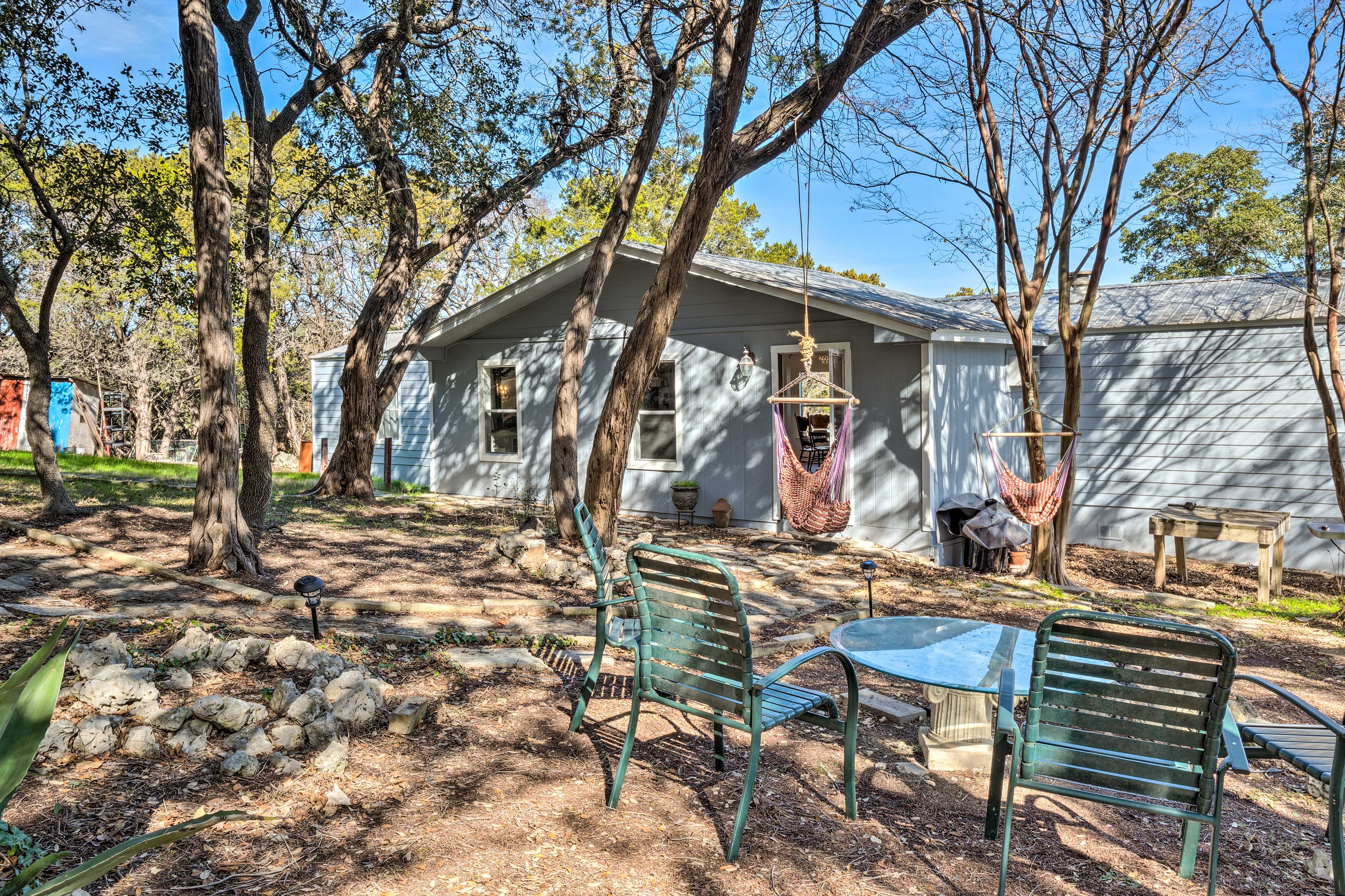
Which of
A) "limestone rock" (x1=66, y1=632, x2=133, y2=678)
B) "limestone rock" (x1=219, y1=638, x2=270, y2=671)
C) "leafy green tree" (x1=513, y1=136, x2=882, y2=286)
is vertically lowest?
"limestone rock" (x1=219, y1=638, x2=270, y2=671)

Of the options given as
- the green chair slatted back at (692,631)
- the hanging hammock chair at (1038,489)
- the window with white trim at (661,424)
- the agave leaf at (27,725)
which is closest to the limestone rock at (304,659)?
the green chair slatted back at (692,631)

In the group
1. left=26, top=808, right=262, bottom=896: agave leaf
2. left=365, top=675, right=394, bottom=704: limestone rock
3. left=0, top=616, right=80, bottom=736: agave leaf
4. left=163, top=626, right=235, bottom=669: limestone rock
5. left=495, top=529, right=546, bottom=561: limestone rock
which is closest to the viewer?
left=26, top=808, right=262, bottom=896: agave leaf

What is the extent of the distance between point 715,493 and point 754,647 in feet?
17.2

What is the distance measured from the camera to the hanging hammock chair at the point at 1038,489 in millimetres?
7191

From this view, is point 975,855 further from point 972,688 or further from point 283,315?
point 283,315

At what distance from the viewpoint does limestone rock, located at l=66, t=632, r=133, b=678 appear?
10.7 feet

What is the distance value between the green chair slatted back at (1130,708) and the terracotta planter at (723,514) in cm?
761

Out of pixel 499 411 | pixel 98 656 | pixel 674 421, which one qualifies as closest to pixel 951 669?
pixel 98 656

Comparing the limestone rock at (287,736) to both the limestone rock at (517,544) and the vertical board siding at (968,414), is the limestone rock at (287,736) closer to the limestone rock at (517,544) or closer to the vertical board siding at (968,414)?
the limestone rock at (517,544)

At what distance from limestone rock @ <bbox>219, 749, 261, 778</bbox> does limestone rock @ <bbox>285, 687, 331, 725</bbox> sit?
0.89 feet

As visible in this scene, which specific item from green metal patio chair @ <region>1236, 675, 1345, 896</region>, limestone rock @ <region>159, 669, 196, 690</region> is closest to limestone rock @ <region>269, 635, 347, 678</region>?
limestone rock @ <region>159, 669, 196, 690</region>

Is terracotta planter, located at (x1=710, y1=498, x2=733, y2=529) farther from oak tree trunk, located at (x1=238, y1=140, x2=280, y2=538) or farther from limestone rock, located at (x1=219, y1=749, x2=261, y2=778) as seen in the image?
limestone rock, located at (x1=219, y1=749, x2=261, y2=778)

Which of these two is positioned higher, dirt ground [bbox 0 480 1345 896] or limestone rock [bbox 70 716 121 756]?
limestone rock [bbox 70 716 121 756]

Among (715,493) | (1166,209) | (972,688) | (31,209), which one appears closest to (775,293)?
(715,493)
